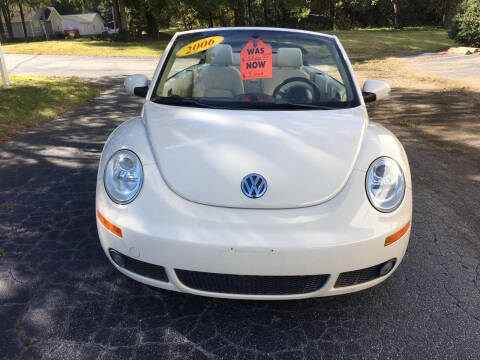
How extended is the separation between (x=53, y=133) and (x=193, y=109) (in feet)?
14.1

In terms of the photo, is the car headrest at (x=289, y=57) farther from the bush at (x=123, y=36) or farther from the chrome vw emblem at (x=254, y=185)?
the bush at (x=123, y=36)

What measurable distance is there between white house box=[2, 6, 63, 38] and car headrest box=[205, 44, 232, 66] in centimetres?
6637

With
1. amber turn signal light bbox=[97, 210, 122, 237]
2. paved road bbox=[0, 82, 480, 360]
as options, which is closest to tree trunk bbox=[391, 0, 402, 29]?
paved road bbox=[0, 82, 480, 360]

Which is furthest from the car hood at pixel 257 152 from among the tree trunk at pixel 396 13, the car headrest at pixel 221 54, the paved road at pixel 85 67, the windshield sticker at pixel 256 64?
Answer: the tree trunk at pixel 396 13

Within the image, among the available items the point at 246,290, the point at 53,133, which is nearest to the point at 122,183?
the point at 246,290

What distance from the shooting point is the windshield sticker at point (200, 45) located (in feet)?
11.3

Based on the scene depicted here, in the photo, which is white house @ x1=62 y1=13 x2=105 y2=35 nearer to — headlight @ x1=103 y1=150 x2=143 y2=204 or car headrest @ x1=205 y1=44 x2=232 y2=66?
car headrest @ x1=205 y1=44 x2=232 y2=66

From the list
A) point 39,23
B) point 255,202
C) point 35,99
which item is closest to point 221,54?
point 255,202

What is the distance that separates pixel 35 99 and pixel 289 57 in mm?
6596

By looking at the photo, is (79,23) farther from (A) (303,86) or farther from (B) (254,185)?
(B) (254,185)

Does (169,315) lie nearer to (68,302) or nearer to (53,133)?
(68,302)

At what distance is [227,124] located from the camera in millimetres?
2549

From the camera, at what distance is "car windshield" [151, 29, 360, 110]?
2990mm

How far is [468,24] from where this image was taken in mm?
16266
